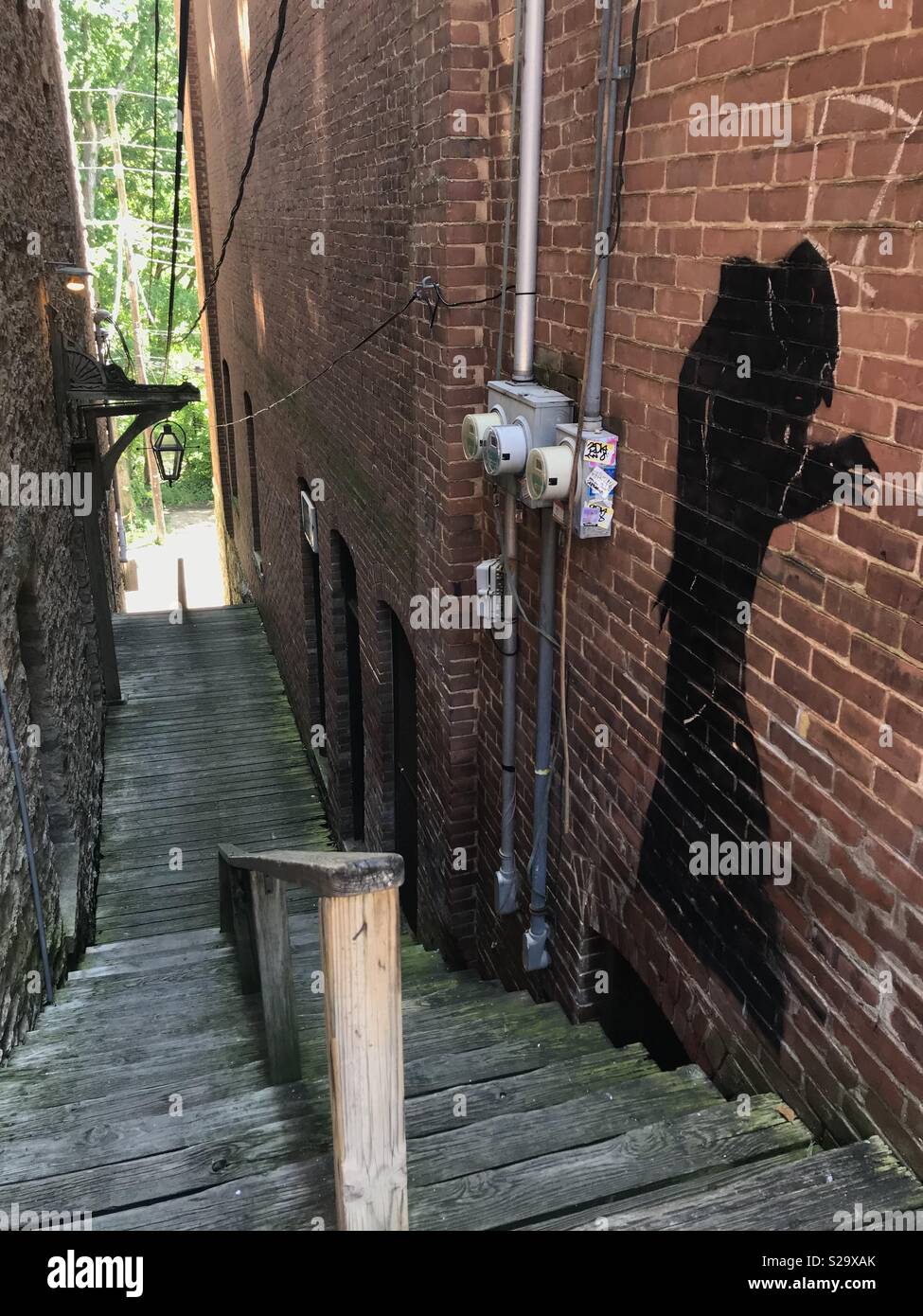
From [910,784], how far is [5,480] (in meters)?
4.87

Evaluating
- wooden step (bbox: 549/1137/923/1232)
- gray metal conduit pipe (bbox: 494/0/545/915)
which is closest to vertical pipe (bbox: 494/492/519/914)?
gray metal conduit pipe (bbox: 494/0/545/915)

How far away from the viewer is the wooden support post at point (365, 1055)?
187 cm

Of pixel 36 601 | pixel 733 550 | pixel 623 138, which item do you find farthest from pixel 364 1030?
pixel 36 601

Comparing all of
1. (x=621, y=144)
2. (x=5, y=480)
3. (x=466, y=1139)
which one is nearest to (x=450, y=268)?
(x=621, y=144)

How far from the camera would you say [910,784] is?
207cm

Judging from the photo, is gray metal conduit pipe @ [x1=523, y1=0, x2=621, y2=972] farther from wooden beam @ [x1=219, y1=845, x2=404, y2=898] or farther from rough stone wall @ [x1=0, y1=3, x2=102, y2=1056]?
rough stone wall @ [x1=0, y1=3, x2=102, y2=1056]

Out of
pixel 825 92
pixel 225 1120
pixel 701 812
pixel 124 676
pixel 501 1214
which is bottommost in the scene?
pixel 124 676

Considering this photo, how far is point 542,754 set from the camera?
395 cm

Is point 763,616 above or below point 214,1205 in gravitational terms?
above

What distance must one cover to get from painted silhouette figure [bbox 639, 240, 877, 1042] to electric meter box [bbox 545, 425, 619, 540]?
1.26 ft

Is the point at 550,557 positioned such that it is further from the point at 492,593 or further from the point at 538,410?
the point at 492,593

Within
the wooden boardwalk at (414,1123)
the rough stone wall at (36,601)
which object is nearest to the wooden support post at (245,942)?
the wooden boardwalk at (414,1123)

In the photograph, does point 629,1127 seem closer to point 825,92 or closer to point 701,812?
point 701,812

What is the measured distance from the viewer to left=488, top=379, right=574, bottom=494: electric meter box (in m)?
3.48
